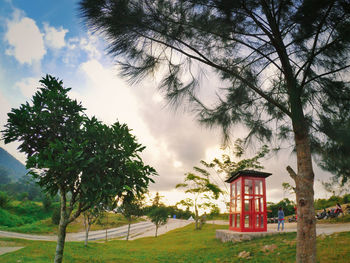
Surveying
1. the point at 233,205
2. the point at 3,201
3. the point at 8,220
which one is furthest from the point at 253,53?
the point at 3,201

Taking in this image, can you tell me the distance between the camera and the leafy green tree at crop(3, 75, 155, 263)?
15.4ft

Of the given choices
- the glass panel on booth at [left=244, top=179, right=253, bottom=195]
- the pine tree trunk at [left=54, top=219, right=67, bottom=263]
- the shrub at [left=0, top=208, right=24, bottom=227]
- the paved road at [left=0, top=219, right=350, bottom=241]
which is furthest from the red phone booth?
the shrub at [left=0, top=208, right=24, bottom=227]

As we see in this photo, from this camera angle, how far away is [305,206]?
3396 mm

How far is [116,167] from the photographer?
5.10 meters

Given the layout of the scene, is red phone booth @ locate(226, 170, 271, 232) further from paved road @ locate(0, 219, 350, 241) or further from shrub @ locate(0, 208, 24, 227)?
shrub @ locate(0, 208, 24, 227)

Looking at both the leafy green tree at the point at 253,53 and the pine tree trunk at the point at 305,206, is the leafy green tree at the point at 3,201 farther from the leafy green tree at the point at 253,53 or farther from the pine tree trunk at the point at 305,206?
the pine tree trunk at the point at 305,206

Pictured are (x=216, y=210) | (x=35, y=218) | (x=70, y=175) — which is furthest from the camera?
(x=35, y=218)

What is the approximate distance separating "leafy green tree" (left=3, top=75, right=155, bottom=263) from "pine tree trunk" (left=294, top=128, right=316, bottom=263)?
3.10 meters

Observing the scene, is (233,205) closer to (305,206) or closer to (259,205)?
(259,205)

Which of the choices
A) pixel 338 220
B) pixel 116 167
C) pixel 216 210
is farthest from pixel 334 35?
pixel 216 210

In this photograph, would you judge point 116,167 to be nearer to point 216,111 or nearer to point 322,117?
point 216,111

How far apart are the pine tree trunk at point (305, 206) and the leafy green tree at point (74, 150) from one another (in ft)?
10.2

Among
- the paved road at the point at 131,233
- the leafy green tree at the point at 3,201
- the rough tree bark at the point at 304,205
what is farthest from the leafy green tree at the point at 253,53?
the leafy green tree at the point at 3,201

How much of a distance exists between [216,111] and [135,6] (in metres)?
2.44
